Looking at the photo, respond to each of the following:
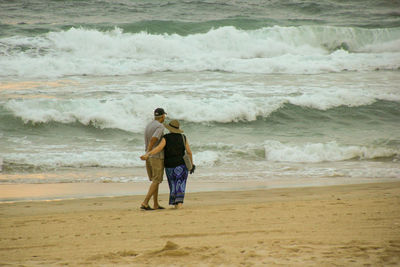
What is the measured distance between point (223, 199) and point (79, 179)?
2.94m

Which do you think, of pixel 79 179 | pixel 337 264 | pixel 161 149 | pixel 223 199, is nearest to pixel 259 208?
pixel 223 199

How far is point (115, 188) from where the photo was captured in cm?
866

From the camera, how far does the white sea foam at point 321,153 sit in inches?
438

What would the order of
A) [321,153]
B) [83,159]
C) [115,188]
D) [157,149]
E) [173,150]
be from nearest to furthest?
[157,149], [173,150], [115,188], [83,159], [321,153]

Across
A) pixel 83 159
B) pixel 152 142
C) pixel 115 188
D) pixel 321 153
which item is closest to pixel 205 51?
pixel 321 153

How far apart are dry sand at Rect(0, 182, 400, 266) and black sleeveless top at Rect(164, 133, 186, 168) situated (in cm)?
64

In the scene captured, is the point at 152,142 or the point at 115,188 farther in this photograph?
the point at 115,188

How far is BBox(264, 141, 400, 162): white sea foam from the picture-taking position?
11.1 meters

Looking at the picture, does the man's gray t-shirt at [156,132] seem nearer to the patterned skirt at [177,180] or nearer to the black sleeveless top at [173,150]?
the black sleeveless top at [173,150]

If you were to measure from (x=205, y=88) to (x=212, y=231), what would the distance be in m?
12.1

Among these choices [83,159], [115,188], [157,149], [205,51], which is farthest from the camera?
[205,51]

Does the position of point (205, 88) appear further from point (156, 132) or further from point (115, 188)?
point (156, 132)

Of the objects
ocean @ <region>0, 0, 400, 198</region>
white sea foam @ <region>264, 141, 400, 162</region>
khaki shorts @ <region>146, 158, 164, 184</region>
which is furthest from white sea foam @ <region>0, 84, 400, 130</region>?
khaki shorts @ <region>146, 158, 164, 184</region>

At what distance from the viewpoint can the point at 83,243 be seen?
523cm
